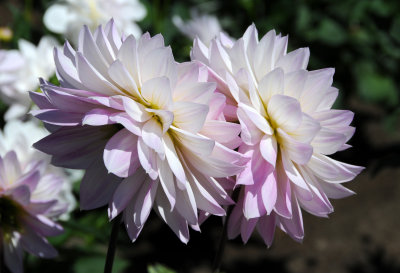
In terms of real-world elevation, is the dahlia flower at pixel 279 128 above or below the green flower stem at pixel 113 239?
above

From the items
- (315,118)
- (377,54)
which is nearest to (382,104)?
(377,54)

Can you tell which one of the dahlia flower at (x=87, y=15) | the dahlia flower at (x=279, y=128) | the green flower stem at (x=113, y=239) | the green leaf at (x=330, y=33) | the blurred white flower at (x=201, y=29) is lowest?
the green leaf at (x=330, y=33)

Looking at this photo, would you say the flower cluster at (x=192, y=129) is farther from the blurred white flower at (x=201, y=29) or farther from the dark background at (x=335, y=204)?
the dark background at (x=335, y=204)

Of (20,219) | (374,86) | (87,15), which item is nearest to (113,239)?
(20,219)

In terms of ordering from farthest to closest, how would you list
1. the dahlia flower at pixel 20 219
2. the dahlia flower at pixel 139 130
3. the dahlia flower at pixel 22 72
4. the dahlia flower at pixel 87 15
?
the dahlia flower at pixel 87 15 → the dahlia flower at pixel 22 72 → the dahlia flower at pixel 20 219 → the dahlia flower at pixel 139 130

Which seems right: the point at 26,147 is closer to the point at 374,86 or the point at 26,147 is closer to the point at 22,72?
the point at 22,72

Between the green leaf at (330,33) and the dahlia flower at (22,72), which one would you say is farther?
the green leaf at (330,33)

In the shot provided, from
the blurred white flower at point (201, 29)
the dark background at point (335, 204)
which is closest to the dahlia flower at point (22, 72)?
the blurred white flower at point (201, 29)

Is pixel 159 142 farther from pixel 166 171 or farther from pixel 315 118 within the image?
pixel 315 118
